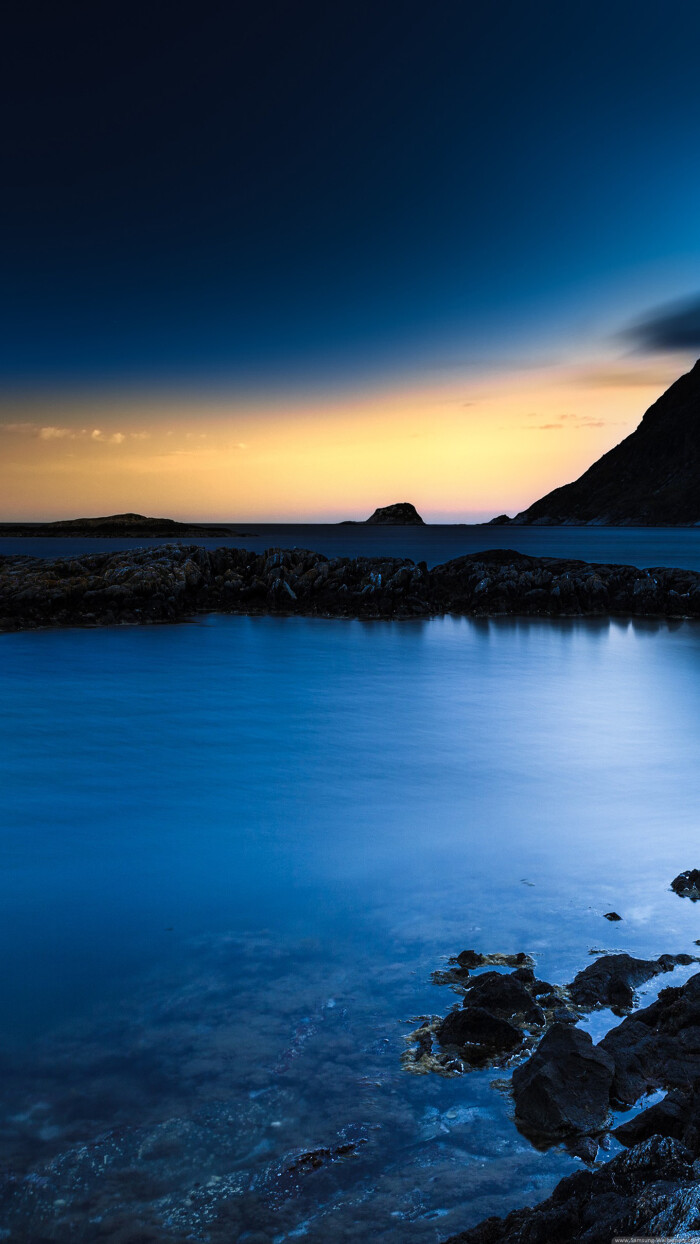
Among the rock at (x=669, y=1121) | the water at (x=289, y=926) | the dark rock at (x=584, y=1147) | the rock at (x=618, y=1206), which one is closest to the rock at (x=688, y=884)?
the water at (x=289, y=926)

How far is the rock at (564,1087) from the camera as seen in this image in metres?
2.84

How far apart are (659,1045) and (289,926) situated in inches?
82.7

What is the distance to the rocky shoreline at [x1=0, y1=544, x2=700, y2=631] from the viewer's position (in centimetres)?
1919

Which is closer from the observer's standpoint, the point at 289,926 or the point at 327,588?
the point at 289,926

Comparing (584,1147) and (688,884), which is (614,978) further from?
(688,884)

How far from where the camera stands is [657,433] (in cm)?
18738

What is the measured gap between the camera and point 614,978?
373 centimetres

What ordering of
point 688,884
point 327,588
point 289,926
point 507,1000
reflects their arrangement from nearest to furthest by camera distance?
point 507,1000 → point 289,926 → point 688,884 → point 327,588

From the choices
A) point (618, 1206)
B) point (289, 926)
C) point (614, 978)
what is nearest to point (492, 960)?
point (614, 978)

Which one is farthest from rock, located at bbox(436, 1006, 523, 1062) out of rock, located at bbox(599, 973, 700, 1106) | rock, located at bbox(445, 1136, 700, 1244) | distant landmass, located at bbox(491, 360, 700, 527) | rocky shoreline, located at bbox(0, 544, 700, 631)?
distant landmass, located at bbox(491, 360, 700, 527)

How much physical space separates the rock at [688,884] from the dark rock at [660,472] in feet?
570

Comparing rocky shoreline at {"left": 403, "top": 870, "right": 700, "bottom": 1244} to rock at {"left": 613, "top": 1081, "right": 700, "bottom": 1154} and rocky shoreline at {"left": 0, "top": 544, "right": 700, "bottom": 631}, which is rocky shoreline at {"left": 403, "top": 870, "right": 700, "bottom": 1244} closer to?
rock at {"left": 613, "top": 1081, "right": 700, "bottom": 1154}

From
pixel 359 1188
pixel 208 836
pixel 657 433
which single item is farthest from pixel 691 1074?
pixel 657 433

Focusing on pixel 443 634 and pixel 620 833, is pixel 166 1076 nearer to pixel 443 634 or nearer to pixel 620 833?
pixel 620 833
